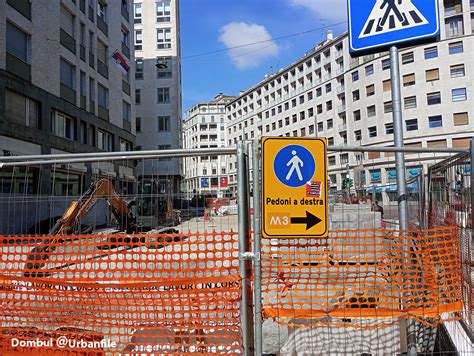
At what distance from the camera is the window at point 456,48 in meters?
45.5

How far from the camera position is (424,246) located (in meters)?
3.57

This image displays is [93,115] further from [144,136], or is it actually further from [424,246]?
[424,246]

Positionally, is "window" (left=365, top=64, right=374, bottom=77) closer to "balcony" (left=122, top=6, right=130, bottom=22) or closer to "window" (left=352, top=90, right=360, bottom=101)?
"window" (left=352, top=90, right=360, bottom=101)

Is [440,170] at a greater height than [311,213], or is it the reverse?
[440,170]

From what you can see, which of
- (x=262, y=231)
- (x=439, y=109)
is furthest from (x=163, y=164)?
(x=439, y=109)

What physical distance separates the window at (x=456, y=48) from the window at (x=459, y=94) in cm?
466

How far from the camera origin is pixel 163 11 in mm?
49219

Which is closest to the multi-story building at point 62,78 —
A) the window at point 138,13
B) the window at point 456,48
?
the window at point 138,13

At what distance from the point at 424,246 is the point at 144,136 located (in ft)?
147

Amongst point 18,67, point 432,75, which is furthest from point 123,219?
point 432,75

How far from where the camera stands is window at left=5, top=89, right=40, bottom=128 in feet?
59.0

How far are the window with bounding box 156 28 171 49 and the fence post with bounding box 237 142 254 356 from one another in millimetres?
48936

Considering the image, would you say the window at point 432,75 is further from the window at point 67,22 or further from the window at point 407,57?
the window at point 67,22

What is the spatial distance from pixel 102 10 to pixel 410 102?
37.1 metres
